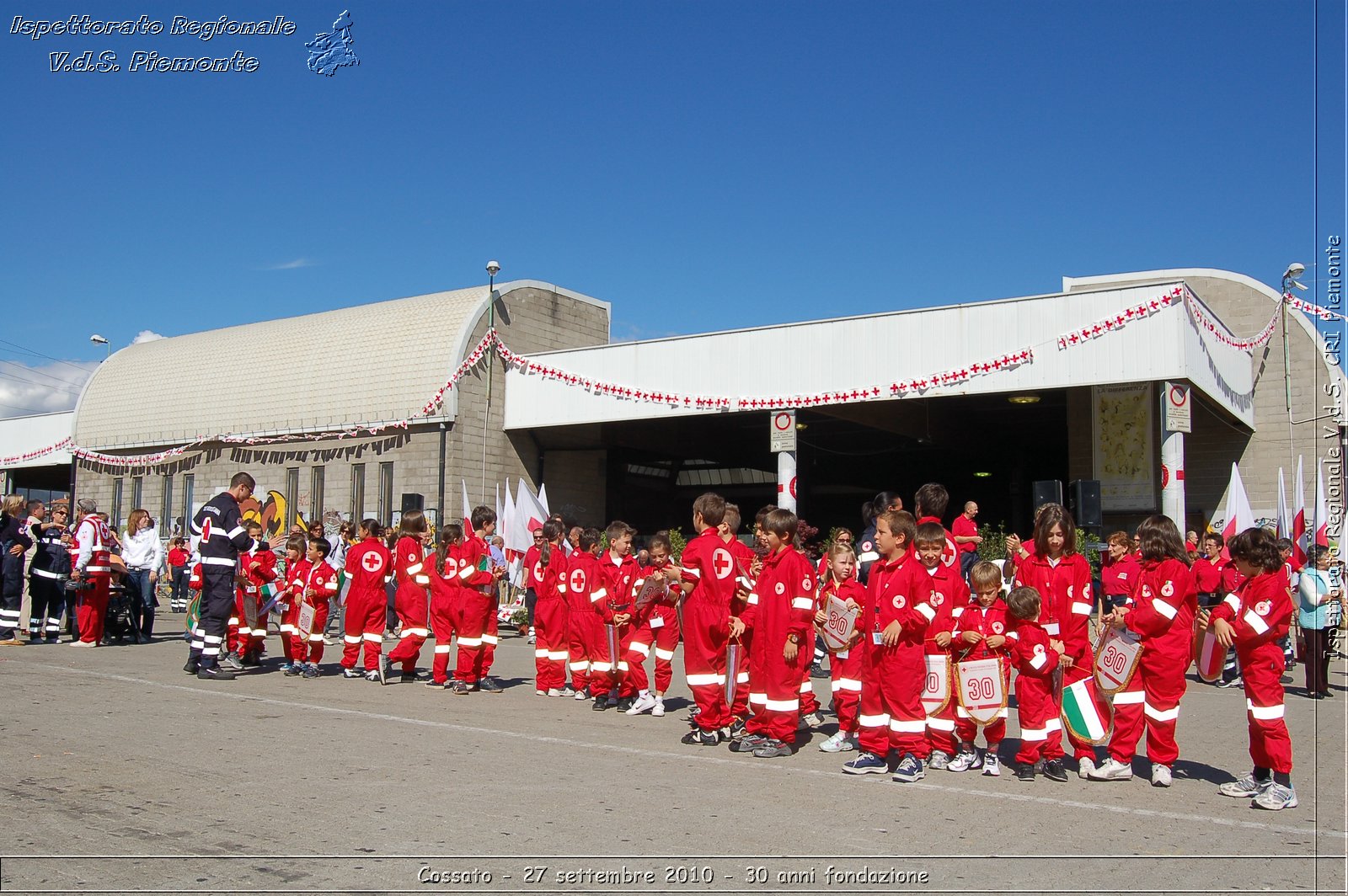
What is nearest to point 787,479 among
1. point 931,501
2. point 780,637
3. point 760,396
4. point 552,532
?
point 760,396

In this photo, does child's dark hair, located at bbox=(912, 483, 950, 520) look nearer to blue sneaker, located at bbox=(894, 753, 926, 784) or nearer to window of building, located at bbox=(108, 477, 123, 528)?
blue sneaker, located at bbox=(894, 753, 926, 784)

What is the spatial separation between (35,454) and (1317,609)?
4180 centimetres

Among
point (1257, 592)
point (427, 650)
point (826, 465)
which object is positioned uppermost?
point (826, 465)

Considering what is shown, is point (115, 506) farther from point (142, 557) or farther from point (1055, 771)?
point (1055, 771)

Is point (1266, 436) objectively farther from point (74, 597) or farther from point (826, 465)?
point (74, 597)

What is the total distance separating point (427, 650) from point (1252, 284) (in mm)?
20094

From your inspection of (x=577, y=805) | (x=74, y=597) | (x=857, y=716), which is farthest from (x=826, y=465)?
(x=577, y=805)

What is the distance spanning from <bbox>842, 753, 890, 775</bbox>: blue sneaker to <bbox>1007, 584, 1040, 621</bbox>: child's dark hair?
4.59 feet

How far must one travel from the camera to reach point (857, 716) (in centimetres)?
896

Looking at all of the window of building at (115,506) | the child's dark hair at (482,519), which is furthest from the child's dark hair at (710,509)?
the window of building at (115,506)

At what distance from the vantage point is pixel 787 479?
23812mm

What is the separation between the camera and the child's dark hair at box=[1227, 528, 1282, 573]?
7012mm

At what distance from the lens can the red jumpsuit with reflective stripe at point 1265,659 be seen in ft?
22.0

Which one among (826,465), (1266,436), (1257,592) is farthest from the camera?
(826,465)
